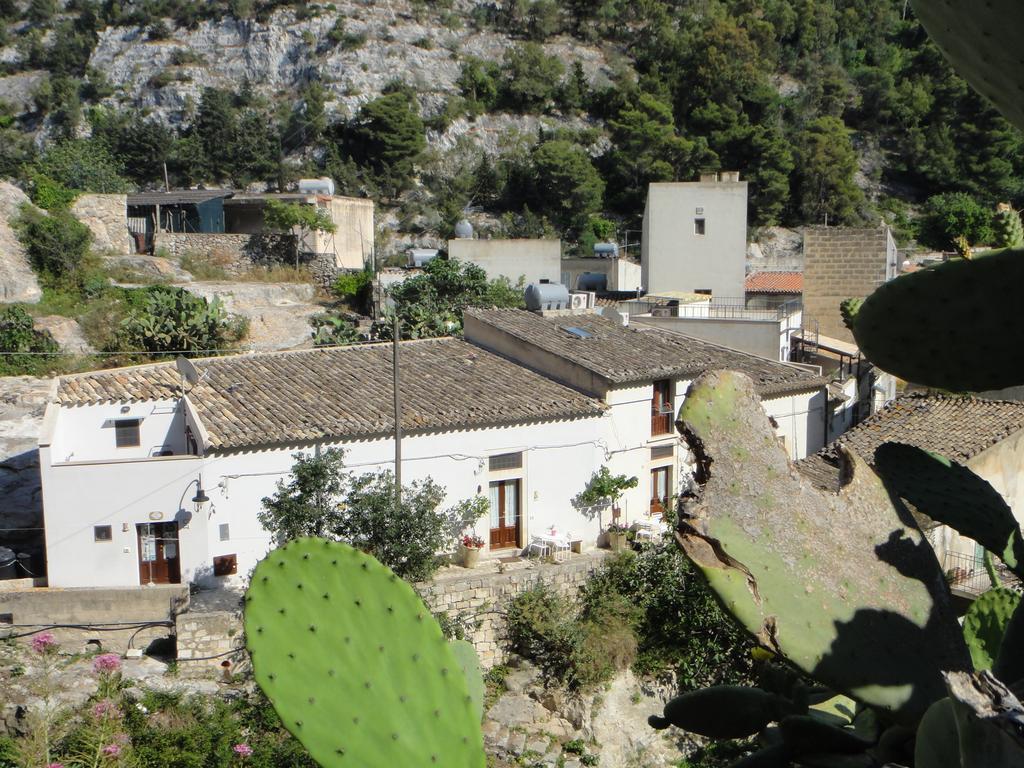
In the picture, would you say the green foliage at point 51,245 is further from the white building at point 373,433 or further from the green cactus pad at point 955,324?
the green cactus pad at point 955,324

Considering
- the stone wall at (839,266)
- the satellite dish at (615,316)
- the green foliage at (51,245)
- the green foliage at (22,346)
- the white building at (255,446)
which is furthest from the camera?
the green foliage at (51,245)

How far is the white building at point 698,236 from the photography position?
23438 millimetres

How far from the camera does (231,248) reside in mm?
26266

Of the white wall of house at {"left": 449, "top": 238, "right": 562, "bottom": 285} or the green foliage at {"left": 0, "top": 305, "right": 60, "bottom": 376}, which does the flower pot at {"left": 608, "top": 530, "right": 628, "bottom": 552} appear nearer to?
the green foliage at {"left": 0, "top": 305, "right": 60, "bottom": 376}

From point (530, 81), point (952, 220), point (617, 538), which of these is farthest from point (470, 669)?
point (530, 81)

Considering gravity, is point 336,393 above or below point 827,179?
below

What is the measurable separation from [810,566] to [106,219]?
26.2m

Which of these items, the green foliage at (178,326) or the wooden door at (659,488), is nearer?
the wooden door at (659,488)

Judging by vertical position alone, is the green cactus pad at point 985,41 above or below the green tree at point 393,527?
above

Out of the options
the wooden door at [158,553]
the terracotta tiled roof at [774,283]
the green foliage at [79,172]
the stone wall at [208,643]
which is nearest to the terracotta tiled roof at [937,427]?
the stone wall at [208,643]

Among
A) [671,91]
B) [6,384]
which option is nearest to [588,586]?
[6,384]

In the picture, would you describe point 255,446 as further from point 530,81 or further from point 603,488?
point 530,81

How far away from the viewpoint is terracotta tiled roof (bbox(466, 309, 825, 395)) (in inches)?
578

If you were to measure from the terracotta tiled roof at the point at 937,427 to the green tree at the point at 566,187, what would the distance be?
27.4 meters
